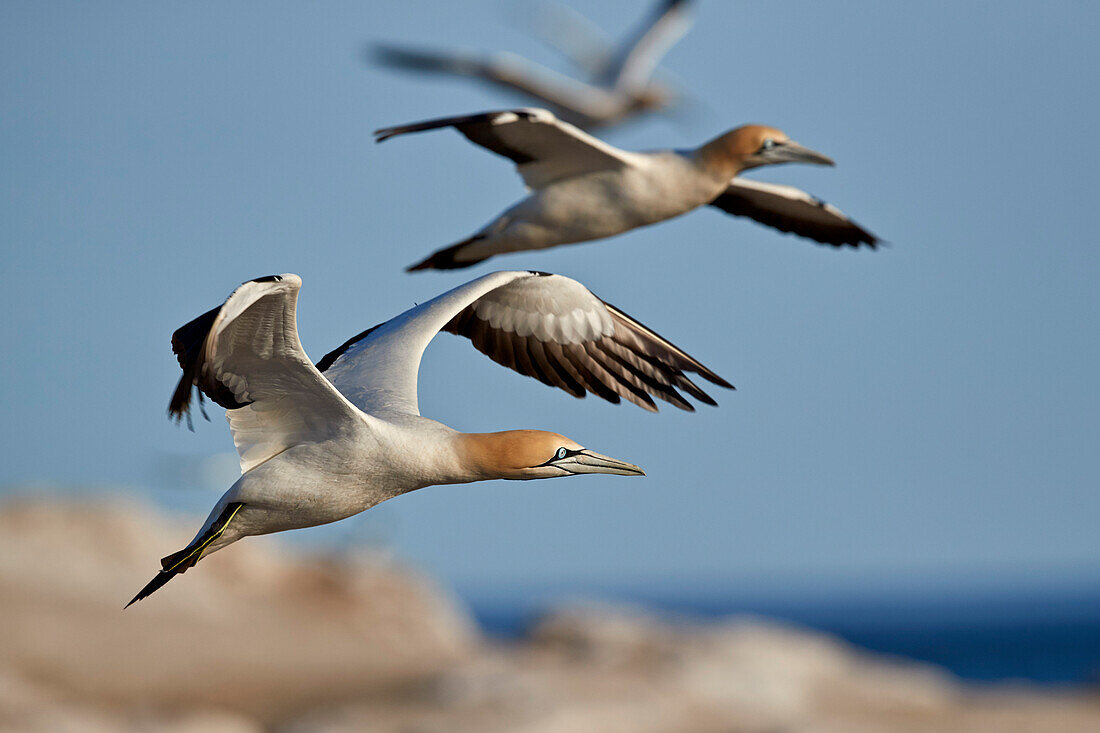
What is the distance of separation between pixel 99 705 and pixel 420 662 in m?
10.4

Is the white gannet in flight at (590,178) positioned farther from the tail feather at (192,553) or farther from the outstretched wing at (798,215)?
the tail feather at (192,553)

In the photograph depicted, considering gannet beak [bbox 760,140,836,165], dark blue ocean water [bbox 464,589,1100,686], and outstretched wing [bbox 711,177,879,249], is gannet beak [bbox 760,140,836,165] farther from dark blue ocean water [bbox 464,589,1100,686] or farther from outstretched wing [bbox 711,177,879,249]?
dark blue ocean water [bbox 464,589,1100,686]

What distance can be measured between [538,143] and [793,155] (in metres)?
2.04

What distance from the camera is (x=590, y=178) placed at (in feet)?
33.6

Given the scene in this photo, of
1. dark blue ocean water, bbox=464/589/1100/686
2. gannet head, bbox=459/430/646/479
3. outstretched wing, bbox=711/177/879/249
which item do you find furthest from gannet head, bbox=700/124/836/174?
dark blue ocean water, bbox=464/589/1100/686

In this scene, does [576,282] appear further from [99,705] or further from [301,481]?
[99,705]

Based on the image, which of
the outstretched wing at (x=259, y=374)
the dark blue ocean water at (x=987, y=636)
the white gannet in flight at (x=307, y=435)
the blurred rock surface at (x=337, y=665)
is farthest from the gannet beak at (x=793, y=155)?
the dark blue ocean water at (x=987, y=636)

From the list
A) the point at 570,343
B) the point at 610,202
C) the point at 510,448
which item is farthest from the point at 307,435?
the point at 610,202

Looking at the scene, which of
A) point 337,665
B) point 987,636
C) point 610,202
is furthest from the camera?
point 987,636

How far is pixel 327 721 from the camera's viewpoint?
1847 cm

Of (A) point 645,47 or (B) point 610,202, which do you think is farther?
(A) point 645,47

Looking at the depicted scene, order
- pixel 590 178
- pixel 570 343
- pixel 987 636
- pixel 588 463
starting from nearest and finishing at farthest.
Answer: pixel 588 463 → pixel 570 343 → pixel 590 178 → pixel 987 636

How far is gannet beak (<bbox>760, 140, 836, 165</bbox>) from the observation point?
10.4 metres

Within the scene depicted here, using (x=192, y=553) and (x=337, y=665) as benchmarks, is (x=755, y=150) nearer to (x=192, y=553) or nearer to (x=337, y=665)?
(x=192, y=553)
